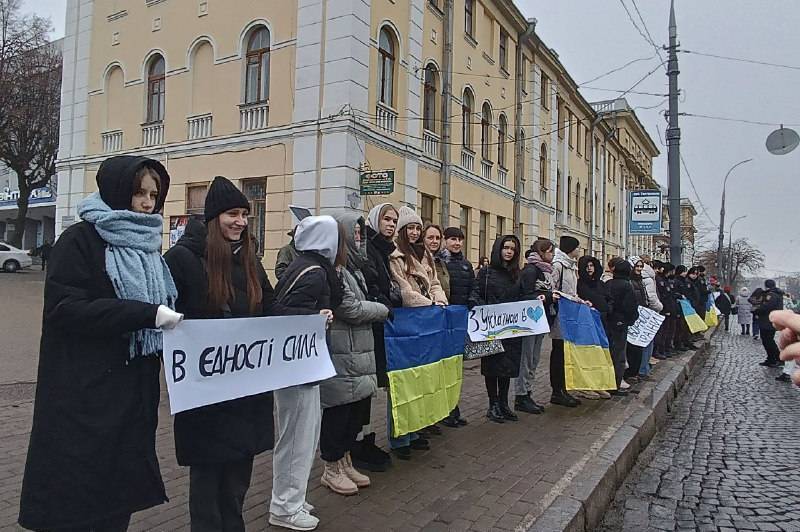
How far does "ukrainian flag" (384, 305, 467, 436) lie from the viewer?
15.4 ft

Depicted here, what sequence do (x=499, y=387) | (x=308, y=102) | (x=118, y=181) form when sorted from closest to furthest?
(x=118, y=181) → (x=499, y=387) → (x=308, y=102)

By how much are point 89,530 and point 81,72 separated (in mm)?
20150

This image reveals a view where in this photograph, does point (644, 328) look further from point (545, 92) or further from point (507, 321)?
point (545, 92)

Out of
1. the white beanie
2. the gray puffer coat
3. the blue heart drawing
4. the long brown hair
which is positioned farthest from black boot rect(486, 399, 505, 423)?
the long brown hair

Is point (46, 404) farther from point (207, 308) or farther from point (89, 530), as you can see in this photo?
point (207, 308)

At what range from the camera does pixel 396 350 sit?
4.73 meters

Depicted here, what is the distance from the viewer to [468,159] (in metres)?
19.2

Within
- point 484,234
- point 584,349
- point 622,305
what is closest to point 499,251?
point 584,349

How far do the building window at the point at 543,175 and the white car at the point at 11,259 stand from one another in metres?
26.4

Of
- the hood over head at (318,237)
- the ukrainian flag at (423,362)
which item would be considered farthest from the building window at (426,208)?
the hood over head at (318,237)

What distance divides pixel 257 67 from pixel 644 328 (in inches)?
442

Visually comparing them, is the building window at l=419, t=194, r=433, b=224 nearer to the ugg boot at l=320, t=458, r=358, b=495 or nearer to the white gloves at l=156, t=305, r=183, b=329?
the ugg boot at l=320, t=458, r=358, b=495

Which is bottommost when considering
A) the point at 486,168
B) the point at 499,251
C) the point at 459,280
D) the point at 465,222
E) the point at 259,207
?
the point at 459,280

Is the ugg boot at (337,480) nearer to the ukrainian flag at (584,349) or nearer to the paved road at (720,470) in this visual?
the paved road at (720,470)
